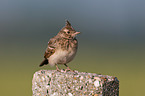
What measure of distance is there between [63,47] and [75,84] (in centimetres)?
249

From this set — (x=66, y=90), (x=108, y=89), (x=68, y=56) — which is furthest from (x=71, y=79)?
(x=68, y=56)

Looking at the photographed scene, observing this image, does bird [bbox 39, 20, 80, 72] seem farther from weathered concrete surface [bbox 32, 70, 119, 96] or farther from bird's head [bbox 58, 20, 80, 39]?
weathered concrete surface [bbox 32, 70, 119, 96]

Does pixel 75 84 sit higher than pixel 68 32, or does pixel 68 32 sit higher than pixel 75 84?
pixel 68 32

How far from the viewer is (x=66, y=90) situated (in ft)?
20.3

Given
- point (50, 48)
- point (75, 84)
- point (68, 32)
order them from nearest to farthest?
point (75, 84) → point (68, 32) → point (50, 48)

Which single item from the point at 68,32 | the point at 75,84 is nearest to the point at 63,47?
the point at 68,32

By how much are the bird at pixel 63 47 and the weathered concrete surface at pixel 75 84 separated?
1646mm

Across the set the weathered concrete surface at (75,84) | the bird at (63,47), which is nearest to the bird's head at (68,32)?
the bird at (63,47)

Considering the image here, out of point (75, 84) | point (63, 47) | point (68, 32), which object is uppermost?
point (68, 32)

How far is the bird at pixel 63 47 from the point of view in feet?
27.5

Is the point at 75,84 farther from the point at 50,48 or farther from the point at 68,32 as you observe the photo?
the point at 50,48

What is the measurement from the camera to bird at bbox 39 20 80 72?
837 centimetres

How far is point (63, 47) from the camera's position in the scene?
8484 mm

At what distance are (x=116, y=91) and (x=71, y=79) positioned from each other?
3.13 ft
